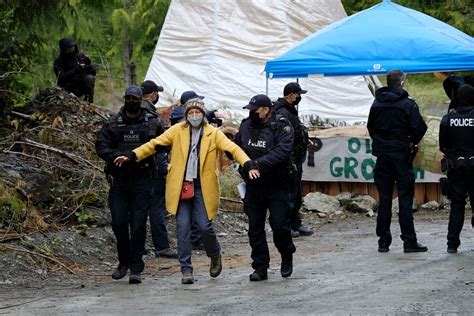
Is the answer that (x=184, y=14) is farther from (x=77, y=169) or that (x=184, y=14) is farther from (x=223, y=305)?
(x=223, y=305)

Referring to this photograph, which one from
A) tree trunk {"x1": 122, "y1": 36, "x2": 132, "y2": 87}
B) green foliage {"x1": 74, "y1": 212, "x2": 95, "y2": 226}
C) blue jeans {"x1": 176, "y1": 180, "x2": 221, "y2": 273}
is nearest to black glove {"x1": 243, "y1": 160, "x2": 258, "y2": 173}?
blue jeans {"x1": 176, "y1": 180, "x2": 221, "y2": 273}

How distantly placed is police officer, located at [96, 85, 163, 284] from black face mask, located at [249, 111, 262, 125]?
0.99m

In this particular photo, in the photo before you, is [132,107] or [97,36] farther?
[97,36]

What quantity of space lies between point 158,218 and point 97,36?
34.2ft

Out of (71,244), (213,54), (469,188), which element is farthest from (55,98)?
(213,54)

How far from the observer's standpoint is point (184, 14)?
78.4ft

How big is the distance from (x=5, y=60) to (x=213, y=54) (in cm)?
1008

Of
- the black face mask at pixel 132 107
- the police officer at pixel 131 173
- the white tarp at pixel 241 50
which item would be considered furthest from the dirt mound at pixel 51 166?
the white tarp at pixel 241 50

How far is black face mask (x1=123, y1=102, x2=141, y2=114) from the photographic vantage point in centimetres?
1053

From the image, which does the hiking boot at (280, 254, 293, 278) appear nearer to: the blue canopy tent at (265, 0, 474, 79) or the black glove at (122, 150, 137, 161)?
the black glove at (122, 150, 137, 161)

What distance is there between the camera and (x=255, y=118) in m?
10.4

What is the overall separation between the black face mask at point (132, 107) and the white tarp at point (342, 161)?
286 inches

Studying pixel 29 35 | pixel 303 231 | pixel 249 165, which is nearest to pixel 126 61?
pixel 29 35

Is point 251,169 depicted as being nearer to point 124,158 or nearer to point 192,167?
point 192,167
